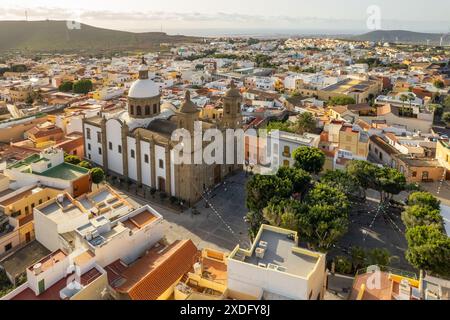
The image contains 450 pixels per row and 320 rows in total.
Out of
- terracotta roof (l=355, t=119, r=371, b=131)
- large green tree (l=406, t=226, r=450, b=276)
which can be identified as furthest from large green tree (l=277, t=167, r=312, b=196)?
terracotta roof (l=355, t=119, r=371, b=131)

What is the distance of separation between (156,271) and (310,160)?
18570 millimetres

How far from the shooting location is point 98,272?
65.5ft

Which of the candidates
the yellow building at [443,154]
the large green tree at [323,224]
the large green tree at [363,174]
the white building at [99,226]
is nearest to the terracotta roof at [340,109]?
A: the yellow building at [443,154]

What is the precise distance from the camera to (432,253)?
69.0ft

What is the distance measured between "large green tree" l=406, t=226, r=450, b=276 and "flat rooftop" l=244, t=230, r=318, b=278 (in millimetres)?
6677

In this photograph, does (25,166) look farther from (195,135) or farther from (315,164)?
(315,164)

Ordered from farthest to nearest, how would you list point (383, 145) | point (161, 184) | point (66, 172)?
point (383, 145), point (161, 184), point (66, 172)

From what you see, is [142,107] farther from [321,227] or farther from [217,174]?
[321,227]

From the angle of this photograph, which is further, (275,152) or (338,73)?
(338,73)

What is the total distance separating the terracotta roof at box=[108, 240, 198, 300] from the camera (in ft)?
64.4

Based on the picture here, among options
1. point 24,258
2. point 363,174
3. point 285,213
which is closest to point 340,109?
point 363,174

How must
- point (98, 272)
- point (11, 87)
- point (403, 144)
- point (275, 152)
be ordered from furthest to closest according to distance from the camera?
point (11, 87) < point (403, 144) < point (275, 152) < point (98, 272)
